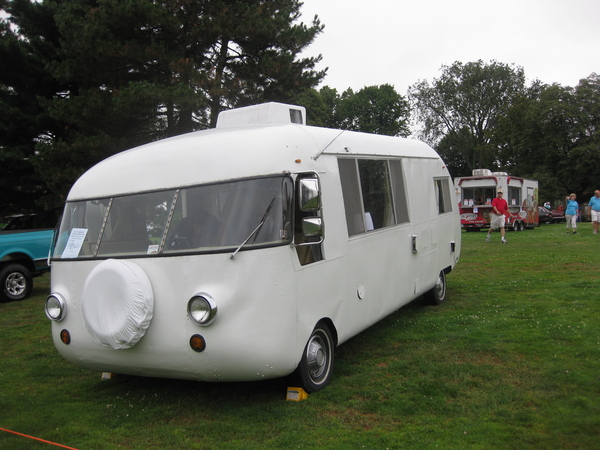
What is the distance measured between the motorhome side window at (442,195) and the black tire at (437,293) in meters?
1.12

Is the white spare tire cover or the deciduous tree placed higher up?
the deciduous tree

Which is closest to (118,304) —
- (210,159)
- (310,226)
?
(210,159)

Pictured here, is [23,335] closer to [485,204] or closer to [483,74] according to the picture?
[485,204]

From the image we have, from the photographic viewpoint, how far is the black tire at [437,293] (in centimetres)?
951

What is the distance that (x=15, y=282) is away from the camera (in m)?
12.4

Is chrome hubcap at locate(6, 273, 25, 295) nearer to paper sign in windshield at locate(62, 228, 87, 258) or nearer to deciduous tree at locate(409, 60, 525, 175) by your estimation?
paper sign in windshield at locate(62, 228, 87, 258)

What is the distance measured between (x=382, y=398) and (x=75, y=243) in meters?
3.41

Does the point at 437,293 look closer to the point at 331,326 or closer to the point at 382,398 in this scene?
the point at 331,326

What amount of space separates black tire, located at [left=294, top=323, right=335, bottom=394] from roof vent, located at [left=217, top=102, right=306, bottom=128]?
256cm

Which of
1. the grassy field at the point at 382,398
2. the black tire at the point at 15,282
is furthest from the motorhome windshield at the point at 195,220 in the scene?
the black tire at the point at 15,282

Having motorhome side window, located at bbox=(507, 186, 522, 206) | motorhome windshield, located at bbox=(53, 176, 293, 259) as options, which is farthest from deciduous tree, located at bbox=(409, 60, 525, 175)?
motorhome windshield, located at bbox=(53, 176, 293, 259)

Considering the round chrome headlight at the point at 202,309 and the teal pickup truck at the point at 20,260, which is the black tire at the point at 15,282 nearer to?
the teal pickup truck at the point at 20,260

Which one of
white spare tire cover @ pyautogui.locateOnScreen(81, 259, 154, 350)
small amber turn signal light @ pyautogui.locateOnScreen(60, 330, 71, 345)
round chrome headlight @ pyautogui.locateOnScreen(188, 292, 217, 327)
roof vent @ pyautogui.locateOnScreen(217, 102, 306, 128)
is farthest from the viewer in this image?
roof vent @ pyautogui.locateOnScreen(217, 102, 306, 128)

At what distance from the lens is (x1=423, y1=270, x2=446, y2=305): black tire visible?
31.2 ft
